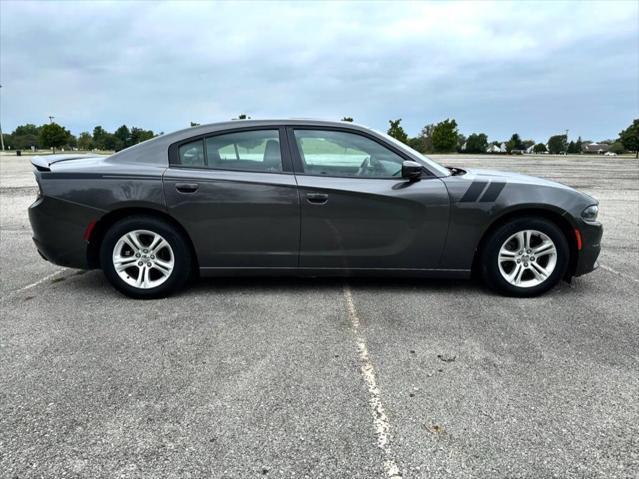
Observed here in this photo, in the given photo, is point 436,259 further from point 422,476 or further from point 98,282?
point 98,282

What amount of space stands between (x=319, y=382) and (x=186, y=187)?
201 cm

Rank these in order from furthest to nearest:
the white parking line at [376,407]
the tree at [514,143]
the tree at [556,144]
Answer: the tree at [556,144] < the tree at [514,143] < the white parking line at [376,407]

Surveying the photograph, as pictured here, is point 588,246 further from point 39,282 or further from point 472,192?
point 39,282

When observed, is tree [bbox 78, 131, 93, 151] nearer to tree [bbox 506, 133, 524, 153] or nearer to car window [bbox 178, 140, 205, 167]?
tree [bbox 506, 133, 524, 153]

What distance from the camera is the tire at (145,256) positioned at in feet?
12.3

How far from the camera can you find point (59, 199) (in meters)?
3.70

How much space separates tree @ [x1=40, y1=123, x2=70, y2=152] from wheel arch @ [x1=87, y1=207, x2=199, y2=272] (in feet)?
292

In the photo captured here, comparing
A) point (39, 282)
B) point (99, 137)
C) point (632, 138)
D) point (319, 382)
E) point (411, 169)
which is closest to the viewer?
point (319, 382)

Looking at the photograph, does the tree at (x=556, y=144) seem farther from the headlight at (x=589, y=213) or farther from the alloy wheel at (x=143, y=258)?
the alloy wheel at (x=143, y=258)

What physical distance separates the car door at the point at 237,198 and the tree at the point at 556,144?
13980cm

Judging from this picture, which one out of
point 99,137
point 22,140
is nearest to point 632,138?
point 99,137

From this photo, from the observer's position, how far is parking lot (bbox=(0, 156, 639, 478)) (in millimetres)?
1919

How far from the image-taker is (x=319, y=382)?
2.51 metres

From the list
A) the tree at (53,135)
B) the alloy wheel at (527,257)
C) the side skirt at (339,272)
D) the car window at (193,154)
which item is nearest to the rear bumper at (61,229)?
the car window at (193,154)
